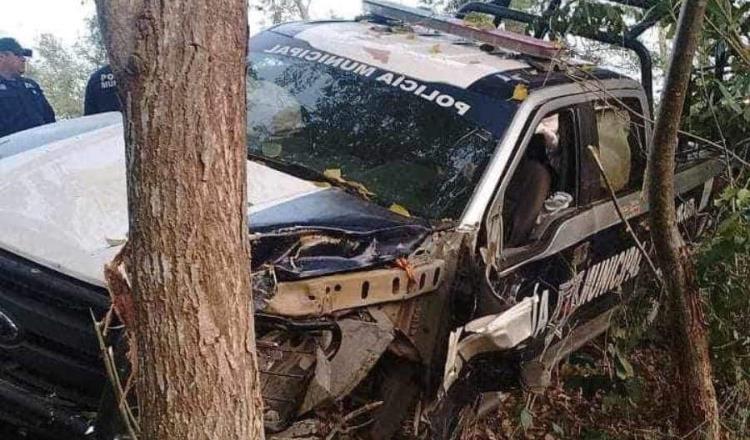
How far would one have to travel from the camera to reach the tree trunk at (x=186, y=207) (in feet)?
5.32

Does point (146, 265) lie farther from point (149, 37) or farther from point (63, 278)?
point (63, 278)

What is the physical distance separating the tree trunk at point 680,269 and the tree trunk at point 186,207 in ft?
6.33

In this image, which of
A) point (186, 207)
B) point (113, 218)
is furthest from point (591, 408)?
point (186, 207)

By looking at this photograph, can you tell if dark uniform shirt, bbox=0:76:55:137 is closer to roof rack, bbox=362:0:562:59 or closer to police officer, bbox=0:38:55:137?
police officer, bbox=0:38:55:137

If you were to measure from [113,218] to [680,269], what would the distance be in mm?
2328

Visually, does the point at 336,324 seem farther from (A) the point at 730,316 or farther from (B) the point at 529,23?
(B) the point at 529,23

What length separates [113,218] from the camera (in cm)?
283

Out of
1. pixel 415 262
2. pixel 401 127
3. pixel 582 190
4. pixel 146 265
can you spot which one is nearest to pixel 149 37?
pixel 146 265

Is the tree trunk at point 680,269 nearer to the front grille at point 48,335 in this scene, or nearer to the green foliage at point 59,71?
the front grille at point 48,335

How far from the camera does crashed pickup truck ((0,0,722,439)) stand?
2.66 m

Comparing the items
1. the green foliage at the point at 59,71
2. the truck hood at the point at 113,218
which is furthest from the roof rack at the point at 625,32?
the green foliage at the point at 59,71

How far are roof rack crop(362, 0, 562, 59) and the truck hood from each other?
1188mm

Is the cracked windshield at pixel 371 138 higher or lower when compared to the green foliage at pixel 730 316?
higher

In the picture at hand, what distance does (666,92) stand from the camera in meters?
3.07
